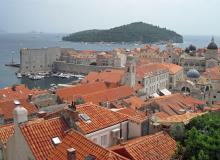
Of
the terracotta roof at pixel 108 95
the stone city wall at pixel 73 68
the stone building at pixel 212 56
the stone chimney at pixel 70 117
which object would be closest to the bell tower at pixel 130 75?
the terracotta roof at pixel 108 95

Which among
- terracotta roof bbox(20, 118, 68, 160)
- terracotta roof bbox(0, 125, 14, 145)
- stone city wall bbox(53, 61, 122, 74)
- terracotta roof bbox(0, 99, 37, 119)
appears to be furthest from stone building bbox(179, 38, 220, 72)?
terracotta roof bbox(20, 118, 68, 160)

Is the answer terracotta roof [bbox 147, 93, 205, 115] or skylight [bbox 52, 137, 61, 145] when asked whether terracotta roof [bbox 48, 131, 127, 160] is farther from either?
terracotta roof [bbox 147, 93, 205, 115]

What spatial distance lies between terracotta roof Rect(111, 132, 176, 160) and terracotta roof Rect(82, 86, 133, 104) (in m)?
27.1

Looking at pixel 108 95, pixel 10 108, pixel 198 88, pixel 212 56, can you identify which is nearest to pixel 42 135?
pixel 10 108

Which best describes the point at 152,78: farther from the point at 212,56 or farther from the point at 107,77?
the point at 212,56

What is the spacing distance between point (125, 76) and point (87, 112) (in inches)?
1474

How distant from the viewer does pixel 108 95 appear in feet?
145

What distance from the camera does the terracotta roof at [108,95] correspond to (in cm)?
4222

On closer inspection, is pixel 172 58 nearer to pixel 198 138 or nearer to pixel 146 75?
pixel 146 75

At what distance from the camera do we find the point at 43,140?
13.8 meters

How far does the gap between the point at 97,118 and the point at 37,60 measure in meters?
93.5

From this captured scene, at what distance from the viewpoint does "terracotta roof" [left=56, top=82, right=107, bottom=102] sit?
4469 cm

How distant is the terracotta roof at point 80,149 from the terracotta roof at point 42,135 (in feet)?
1.22

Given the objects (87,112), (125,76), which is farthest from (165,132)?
(125,76)
